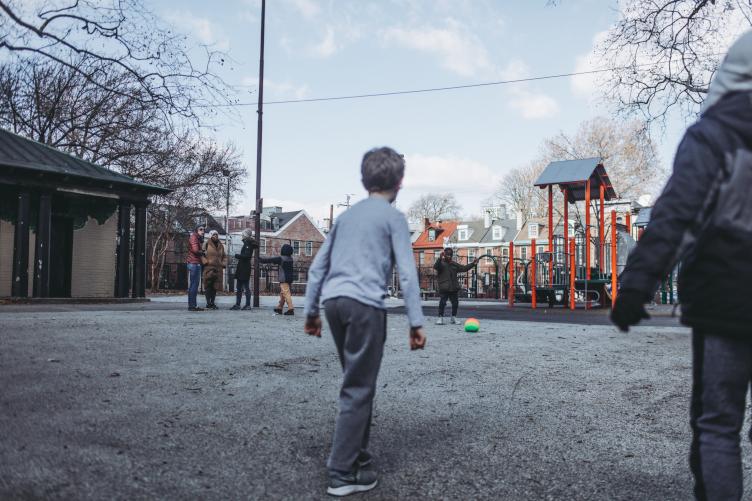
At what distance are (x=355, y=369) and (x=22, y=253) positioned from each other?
16.7 m

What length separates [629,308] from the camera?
6.81 feet

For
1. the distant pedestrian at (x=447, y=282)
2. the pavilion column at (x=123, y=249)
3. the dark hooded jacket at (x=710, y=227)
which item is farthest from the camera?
the pavilion column at (x=123, y=249)

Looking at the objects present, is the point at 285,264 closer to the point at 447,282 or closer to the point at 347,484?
the point at 447,282

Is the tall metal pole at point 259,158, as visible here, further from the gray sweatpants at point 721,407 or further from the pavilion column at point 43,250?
the gray sweatpants at point 721,407

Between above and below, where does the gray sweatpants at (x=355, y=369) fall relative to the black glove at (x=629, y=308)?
below

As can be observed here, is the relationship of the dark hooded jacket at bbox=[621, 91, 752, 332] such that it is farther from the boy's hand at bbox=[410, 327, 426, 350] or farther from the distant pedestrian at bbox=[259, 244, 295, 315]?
the distant pedestrian at bbox=[259, 244, 295, 315]

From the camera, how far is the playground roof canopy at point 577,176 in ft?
55.1

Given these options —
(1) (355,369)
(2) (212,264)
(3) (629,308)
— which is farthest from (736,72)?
(2) (212,264)

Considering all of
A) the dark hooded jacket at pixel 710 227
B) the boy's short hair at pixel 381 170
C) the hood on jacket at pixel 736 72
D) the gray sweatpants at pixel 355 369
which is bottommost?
the gray sweatpants at pixel 355 369

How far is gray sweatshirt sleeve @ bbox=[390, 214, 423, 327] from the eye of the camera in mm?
2895

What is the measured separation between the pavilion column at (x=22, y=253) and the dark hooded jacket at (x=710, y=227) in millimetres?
17800

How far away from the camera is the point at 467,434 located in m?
3.97

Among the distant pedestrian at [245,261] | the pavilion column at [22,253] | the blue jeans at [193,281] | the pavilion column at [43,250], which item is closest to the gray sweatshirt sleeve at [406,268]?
the blue jeans at [193,281]

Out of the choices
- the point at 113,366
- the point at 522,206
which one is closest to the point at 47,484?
the point at 113,366
